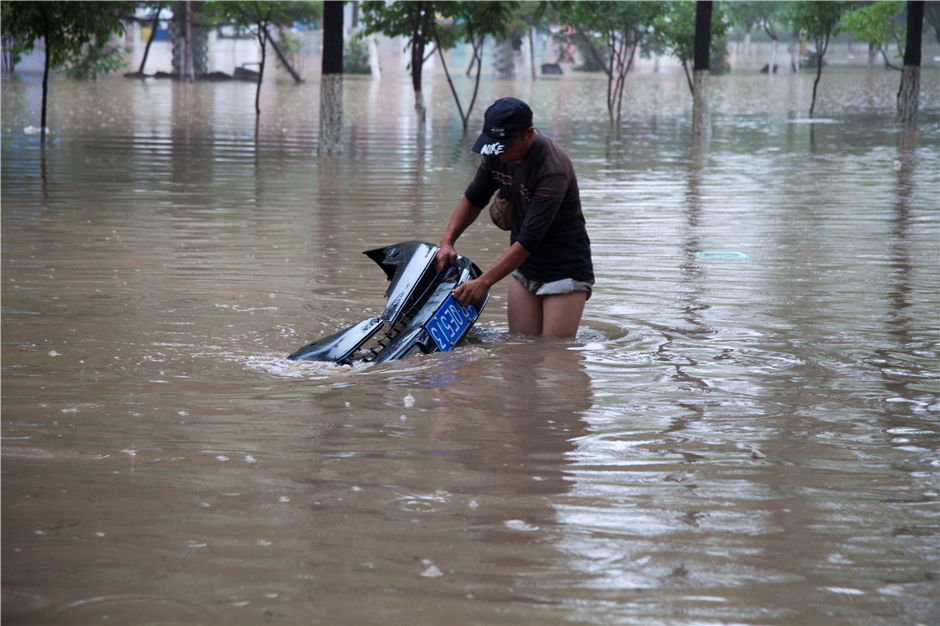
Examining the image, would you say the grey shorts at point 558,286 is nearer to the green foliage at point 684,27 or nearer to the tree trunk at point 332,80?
the tree trunk at point 332,80

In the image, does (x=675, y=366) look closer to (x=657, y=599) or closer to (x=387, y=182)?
(x=657, y=599)

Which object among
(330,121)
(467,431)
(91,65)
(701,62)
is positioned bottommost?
(467,431)

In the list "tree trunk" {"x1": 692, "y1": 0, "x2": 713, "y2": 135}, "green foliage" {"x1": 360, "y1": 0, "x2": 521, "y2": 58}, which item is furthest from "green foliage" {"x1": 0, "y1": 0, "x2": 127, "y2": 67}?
"tree trunk" {"x1": 692, "y1": 0, "x2": 713, "y2": 135}

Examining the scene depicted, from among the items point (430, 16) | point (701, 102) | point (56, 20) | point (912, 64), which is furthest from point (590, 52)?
point (56, 20)

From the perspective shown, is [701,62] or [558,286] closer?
Result: [558,286]

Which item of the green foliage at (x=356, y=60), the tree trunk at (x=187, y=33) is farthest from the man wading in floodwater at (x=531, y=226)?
the green foliage at (x=356, y=60)

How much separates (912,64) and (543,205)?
2143 cm

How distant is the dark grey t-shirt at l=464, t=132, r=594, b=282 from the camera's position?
468 cm

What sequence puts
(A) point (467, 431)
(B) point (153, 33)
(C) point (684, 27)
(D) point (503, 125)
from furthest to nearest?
1. (B) point (153, 33)
2. (C) point (684, 27)
3. (D) point (503, 125)
4. (A) point (467, 431)

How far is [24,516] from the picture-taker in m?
2.85

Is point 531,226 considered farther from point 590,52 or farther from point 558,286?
point 590,52

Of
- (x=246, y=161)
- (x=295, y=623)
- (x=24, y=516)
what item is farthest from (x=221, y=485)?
(x=246, y=161)

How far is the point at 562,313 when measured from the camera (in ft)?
16.8

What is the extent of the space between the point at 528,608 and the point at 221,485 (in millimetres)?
1254
